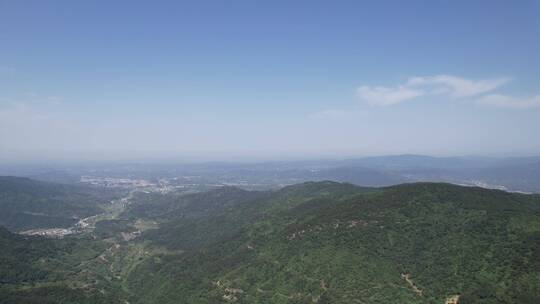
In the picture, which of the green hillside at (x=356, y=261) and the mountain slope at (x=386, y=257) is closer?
the mountain slope at (x=386, y=257)

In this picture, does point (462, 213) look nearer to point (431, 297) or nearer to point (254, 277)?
point (431, 297)

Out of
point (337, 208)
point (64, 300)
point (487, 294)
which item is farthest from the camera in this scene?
point (337, 208)

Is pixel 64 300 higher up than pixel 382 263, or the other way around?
pixel 382 263

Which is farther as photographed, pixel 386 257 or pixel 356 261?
pixel 386 257

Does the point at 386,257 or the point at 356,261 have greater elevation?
the point at 386,257

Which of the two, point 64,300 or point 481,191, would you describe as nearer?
point 64,300

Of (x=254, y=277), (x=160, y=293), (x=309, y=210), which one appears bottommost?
(x=160, y=293)

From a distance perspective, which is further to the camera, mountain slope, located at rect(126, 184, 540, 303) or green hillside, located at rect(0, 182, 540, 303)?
green hillside, located at rect(0, 182, 540, 303)

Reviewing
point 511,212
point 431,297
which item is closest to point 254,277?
point 431,297
